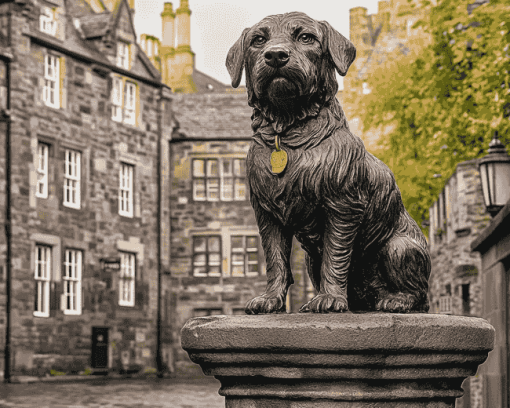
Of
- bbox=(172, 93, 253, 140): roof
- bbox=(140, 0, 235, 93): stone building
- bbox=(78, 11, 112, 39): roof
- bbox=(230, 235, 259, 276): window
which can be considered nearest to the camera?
bbox=(78, 11, 112, 39): roof

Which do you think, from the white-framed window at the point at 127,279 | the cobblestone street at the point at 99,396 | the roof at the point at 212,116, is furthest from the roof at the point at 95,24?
the cobblestone street at the point at 99,396

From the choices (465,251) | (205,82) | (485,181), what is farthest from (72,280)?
(205,82)

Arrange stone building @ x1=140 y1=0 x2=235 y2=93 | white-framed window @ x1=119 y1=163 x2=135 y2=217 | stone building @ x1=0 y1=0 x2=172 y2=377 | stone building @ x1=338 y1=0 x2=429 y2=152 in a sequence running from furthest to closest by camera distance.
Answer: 1. stone building @ x1=140 y1=0 x2=235 y2=93
2. stone building @ x1=338 y1=0 x2=429 y2=152
3. white-framed window @ x1=119 y1=163 x2=135 y2=217
4. stone building @ x1=0 y1=0 x2=172 y2=377

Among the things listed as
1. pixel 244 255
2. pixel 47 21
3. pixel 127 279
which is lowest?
pixel 127 279

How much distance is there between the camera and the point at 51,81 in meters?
27.2

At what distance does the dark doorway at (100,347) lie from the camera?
91.5 ft

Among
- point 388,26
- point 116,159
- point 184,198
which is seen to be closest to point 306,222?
point 116,159

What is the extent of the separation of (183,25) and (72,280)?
36.4 meters

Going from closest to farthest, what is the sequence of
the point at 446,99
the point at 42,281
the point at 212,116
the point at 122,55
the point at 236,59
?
the point at 236,59, the point at 446,99, the point at 42,281, the point at 122,55, the point at 212,116

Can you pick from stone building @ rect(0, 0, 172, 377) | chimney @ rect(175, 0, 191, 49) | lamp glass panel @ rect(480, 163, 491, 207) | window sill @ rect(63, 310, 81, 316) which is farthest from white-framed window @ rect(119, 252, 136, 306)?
chimney @ rect(175, 0, 191, 49)

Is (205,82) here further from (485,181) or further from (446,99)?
(485,181)

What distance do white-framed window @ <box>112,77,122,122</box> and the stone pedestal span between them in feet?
90.8

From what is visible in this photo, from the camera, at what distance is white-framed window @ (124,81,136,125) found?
102 ft

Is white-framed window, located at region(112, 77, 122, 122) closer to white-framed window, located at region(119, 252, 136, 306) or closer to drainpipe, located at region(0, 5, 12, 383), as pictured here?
white-framed window, located at region(119, 252, 136, 306)
